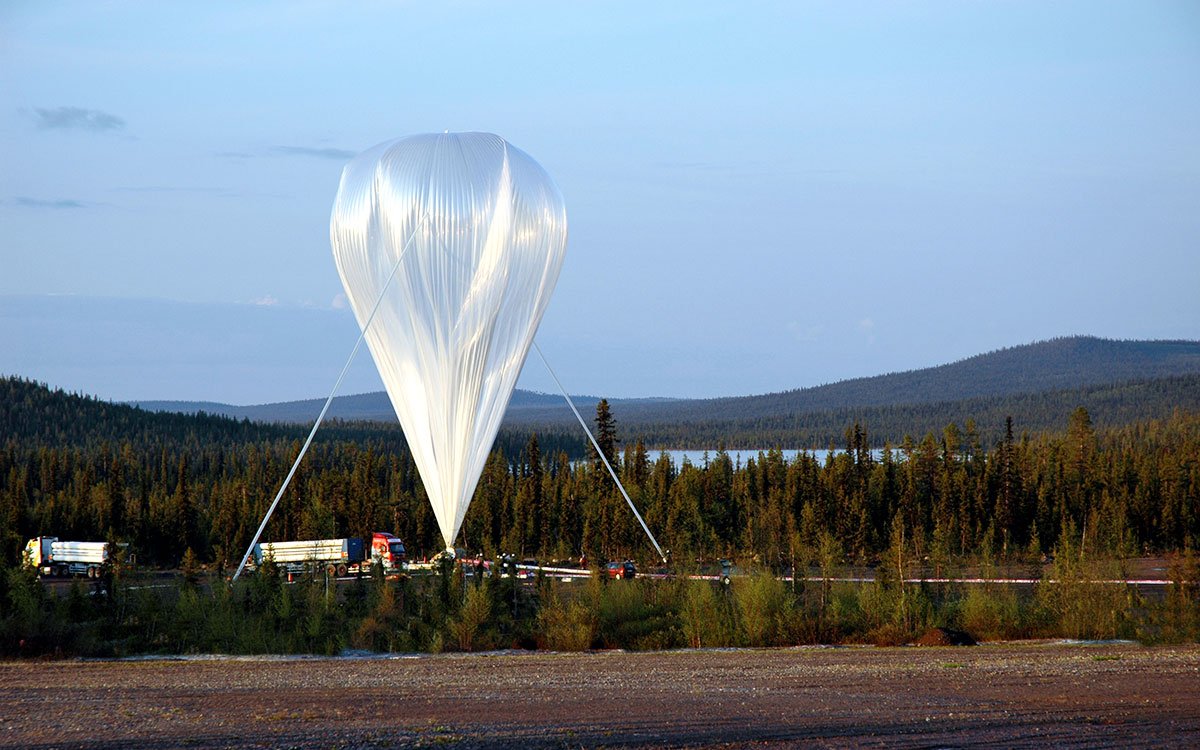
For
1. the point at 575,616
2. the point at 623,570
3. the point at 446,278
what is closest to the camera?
the point at 575,616

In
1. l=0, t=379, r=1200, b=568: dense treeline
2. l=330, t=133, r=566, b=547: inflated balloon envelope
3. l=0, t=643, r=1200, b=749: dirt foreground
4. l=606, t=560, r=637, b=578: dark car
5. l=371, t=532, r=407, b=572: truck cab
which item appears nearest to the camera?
l=0, t=643, r=1200, b=749: dirt foreground

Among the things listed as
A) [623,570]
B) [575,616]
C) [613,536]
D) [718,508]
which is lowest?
[575,616]

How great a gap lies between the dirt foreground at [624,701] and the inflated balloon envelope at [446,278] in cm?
683

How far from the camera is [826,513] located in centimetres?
6912

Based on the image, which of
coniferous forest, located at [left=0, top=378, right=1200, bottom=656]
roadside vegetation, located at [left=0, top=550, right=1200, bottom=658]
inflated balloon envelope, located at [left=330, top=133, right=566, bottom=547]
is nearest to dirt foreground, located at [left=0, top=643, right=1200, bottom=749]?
roadside vegetation, located at [left=0, top=550, right=1200, bottom=658]

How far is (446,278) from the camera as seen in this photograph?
1208 inches

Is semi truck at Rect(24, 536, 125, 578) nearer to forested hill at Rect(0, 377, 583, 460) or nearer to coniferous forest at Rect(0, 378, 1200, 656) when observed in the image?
coniferous forest at Rect(0, 378, 1200, 656)

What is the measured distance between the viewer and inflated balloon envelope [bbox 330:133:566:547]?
30.6 m

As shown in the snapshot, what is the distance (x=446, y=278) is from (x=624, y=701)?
15022 millimetres

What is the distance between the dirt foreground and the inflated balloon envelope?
6.83 m

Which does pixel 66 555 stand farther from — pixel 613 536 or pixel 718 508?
pixel 718 508

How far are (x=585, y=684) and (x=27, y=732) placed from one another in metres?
8.44

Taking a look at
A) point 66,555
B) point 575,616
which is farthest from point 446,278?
point 66,555

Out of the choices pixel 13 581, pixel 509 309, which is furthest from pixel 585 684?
pixel 13 581
